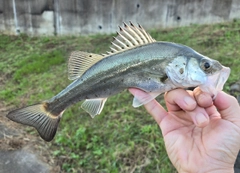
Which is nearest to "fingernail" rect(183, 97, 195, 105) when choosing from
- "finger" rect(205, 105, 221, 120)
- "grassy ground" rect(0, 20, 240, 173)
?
"finger" rect(205, 105, 221, 120)

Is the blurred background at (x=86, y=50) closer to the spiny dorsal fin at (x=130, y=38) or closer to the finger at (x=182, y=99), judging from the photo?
the finger at (x=182, y=99)

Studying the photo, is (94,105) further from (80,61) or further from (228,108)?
(228,108)

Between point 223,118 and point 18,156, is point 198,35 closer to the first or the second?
point 18,156

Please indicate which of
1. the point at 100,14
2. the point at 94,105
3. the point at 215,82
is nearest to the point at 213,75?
the point at 215,82

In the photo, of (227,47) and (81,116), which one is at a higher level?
(227,47)

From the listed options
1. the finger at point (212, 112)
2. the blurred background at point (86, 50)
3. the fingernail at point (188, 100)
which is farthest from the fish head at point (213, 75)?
the blurred background at point (86, 50)

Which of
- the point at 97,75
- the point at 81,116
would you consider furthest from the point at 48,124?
the point at 81,116
